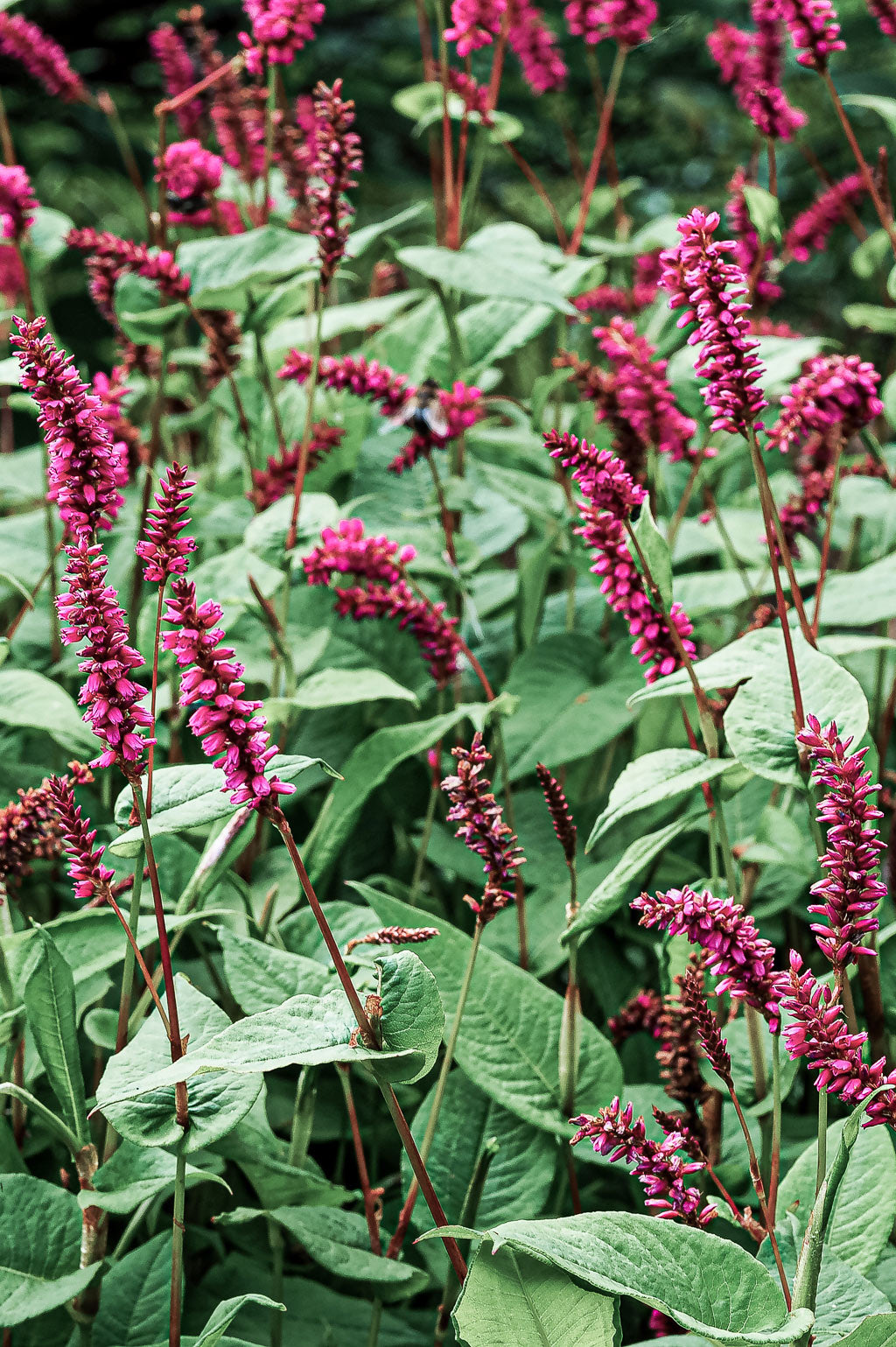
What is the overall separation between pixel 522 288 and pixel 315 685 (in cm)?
34

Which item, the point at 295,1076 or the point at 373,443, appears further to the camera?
the point at 373,443

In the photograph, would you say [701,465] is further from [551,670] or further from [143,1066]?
[143,1066]

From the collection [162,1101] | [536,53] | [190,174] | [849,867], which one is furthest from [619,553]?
[536,53]

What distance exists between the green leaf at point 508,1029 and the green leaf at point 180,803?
0.45 ft

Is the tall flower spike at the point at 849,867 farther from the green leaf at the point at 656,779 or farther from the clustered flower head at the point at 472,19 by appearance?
the clustered flower head at the point at 472,19

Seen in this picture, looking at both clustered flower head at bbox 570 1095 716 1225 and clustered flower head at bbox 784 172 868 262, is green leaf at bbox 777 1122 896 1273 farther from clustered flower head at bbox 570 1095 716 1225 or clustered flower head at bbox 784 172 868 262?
clustered flower head at bbox 784 172 868 262

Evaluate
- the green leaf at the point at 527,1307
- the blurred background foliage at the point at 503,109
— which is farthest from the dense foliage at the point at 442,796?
the blurred background foliage at the point at 503,109

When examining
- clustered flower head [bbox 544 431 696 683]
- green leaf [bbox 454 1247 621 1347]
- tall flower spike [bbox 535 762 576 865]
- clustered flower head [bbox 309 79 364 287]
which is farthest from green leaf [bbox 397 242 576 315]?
green leaf [bbox 454 1247 621 1347]

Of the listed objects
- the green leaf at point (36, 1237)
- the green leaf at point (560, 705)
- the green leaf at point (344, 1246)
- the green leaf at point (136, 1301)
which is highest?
the green leaf at point (560, 705)

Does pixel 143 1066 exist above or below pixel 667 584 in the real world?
below

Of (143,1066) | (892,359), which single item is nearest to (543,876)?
(143,1066)

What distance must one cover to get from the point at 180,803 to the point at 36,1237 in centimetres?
23

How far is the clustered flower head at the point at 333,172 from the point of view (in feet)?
2.29

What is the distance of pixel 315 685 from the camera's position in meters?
0.79
